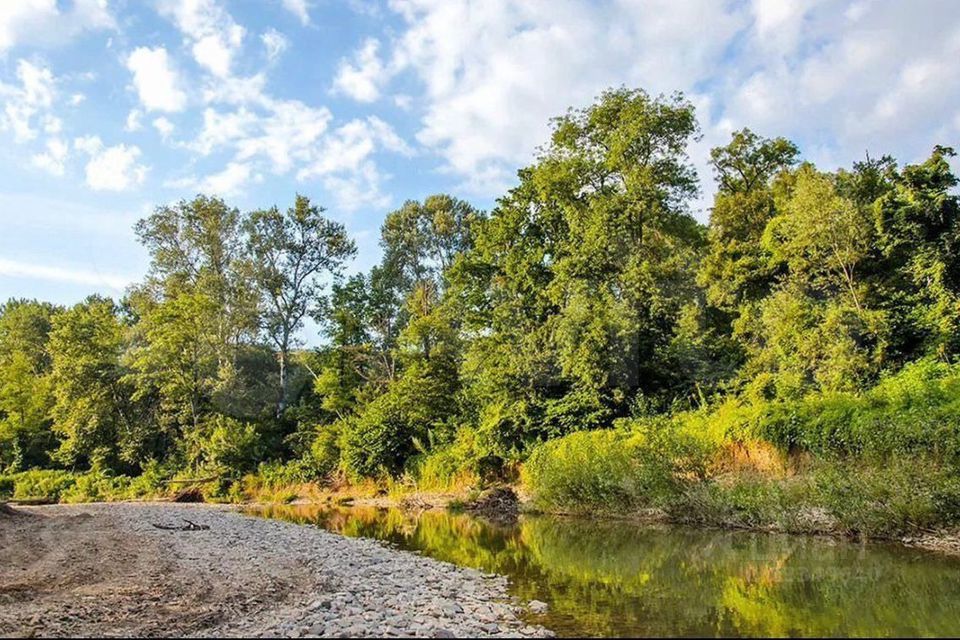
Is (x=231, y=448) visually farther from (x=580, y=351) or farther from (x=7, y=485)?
(x=580, y=351)

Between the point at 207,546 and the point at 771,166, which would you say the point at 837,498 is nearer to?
the point at 207,546

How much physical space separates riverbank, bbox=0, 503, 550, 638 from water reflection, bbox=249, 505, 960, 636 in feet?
3.46

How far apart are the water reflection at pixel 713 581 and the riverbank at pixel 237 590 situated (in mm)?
1055

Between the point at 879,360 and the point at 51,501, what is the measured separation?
42.8 metres

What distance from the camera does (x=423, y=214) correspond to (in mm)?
50500

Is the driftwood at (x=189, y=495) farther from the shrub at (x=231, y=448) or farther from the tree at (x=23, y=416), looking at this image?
the tree at (x=23, y=416)

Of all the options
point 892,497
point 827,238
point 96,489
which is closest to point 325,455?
point 96,489

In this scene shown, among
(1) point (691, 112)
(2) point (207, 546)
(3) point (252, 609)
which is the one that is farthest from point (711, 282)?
(3) point (252, 609)

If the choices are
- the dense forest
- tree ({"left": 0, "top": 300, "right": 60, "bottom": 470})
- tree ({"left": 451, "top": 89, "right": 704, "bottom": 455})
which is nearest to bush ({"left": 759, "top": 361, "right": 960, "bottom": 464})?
the dense forest

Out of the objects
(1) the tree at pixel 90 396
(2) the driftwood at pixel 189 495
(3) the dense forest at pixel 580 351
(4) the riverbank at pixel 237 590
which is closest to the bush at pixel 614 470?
(3) the dense forest at pixel 580 351

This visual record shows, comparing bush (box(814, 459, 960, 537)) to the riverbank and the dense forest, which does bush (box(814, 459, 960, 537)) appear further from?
the riverbank

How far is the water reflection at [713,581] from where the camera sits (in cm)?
757

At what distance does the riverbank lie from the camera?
7.42 m

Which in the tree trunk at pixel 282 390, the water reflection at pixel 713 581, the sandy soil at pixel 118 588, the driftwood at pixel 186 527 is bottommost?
the driftwood at pixel 186 527
